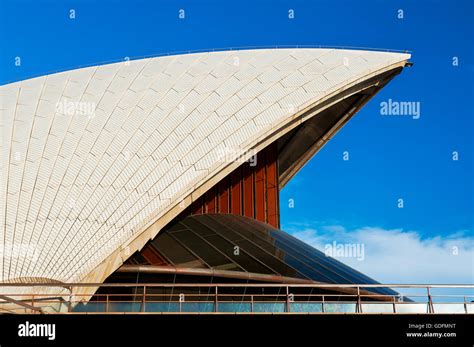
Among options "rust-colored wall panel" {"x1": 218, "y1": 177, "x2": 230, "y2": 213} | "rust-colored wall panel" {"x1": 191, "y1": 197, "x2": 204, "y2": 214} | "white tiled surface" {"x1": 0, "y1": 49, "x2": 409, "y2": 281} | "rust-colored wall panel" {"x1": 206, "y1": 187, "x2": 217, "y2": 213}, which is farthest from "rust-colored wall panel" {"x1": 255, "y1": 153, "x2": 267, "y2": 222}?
"rust-colored wall panel" {"x1": 191, "y1": 197, "x2": 204, "y2": 214}

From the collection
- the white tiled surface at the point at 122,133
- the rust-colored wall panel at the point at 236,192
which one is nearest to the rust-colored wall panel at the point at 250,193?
the rust-colored wall panel at the point at 236,192

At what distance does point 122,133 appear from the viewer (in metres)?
26.5

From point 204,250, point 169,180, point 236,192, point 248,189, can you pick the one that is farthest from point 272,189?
point 204,250

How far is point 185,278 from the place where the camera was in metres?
22.6

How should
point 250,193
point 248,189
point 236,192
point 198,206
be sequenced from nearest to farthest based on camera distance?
point 198,206 < point 236,192 < point 248,189 < point 250,193

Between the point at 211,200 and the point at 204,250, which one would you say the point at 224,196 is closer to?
the point at 211,200

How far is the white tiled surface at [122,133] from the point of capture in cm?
2309

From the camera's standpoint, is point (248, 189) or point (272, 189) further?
point (272, 189)

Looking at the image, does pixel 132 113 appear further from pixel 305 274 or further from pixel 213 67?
pixel 305 274

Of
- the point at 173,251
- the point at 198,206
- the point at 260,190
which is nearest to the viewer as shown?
the point at 173,251

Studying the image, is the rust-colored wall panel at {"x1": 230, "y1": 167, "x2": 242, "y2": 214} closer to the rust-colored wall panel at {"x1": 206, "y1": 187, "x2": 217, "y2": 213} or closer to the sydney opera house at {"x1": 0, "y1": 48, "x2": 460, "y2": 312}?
the sydney opera house at {"x1": 0, "y1": 48, "x2": 460, "y2": 312}

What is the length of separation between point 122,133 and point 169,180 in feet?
10.3

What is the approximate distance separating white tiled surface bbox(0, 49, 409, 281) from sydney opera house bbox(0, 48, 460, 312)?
0.05 meters

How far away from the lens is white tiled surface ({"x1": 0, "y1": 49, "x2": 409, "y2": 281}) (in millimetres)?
23094
